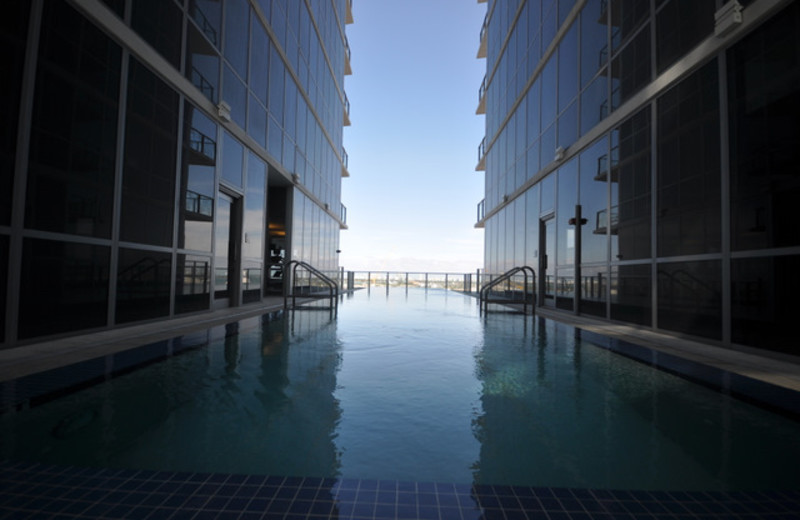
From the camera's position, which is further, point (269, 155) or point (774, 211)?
point (269, 155)

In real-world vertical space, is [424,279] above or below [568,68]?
below

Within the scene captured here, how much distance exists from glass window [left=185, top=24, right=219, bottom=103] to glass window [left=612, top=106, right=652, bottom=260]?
6.93 m

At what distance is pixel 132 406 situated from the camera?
2.24m

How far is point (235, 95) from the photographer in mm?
7504

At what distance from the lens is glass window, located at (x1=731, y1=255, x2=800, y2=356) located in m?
3.61

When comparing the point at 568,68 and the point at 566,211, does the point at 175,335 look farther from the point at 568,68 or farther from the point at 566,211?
the point at 568,68

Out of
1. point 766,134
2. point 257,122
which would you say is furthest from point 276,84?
point 766,134

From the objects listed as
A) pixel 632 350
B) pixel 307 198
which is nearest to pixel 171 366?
pixel 632 350

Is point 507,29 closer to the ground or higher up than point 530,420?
higher up

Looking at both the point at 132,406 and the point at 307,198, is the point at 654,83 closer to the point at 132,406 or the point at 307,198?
the point at 132,406

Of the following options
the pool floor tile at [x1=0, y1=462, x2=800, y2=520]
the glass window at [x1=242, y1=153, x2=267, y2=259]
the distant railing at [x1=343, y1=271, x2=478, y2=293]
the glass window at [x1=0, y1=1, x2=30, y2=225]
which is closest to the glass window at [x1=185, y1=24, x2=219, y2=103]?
the glass window at [x1=242, y1=153, x2=267, y2=259]

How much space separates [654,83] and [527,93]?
19.6 ft

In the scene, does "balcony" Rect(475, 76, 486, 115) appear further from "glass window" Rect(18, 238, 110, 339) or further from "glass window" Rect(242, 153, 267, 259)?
"glass window" Rect(18, 238, 110, 339)

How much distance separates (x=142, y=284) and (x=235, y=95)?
4224mm
